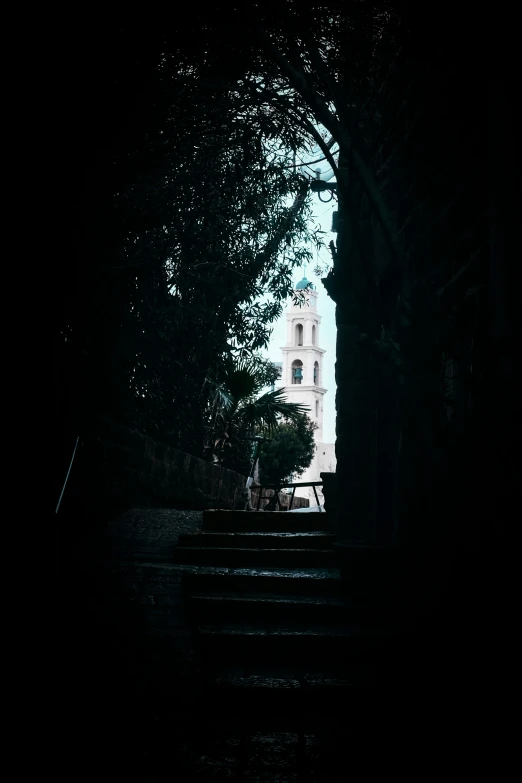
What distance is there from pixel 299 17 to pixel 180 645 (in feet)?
14.6

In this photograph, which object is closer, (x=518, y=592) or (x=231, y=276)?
(x=518, y=592)

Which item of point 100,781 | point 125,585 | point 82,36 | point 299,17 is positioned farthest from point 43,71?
Result: point 100,781

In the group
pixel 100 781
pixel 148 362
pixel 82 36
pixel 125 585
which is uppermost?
pixel 82 36

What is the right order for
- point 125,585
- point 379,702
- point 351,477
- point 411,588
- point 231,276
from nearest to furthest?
1. point 379,702
2. point 411,588
3. point 125,585
4. point 351,477
5. point 231,276

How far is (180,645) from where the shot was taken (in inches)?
143

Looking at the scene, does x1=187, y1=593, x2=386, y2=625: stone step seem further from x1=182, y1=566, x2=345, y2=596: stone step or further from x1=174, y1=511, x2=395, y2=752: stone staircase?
x1=182, y1=566, x2=345, y2=596: stone step

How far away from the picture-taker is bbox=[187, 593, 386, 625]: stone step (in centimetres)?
391

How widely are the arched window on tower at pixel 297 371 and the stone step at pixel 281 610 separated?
71.6m

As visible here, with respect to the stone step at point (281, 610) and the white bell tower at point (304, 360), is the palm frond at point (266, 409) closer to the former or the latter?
the stone step at point (281, 610)

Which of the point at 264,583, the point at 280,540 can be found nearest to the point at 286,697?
the point at 264,583

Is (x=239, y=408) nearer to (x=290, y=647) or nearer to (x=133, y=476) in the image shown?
(x=133, y=476)

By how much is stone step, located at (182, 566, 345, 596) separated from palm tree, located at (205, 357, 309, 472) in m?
6.32

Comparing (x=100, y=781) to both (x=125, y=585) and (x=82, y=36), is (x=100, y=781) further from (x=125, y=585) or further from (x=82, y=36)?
(x=82, y=36)

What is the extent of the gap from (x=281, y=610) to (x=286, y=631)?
29 cm
